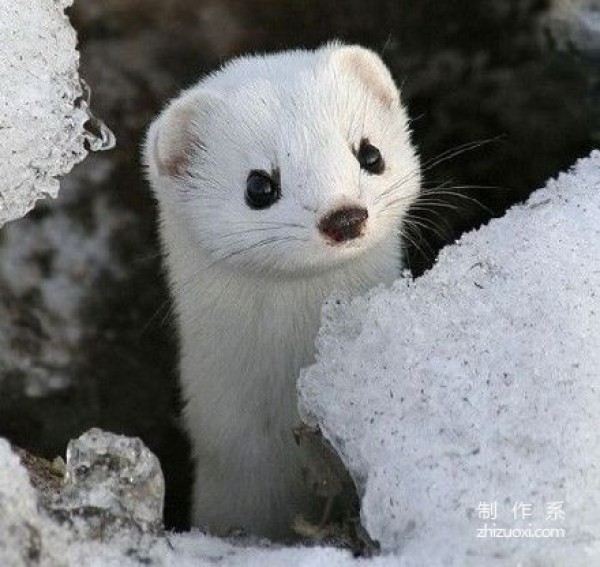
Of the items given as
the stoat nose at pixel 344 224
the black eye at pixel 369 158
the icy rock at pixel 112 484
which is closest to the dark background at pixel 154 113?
the black eye at pixel 369 158

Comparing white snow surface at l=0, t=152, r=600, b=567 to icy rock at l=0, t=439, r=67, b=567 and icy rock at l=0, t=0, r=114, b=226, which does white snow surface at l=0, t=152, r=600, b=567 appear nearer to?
icy rock at l=0, t=439, r=67, b=567

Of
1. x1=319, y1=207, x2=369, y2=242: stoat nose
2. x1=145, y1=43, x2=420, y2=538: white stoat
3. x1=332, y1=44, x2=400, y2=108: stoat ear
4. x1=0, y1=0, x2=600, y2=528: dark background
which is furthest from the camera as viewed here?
x1=0, y1=0, x2=600, y2=528: dark background

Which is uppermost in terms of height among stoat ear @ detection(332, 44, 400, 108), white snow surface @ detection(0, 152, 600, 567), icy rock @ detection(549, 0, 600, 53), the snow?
stoat ear @ detection(332, 44, 400, 108)

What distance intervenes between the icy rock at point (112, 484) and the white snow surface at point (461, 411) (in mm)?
46

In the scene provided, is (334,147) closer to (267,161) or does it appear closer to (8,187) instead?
(267,161)

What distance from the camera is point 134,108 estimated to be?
3.19 m

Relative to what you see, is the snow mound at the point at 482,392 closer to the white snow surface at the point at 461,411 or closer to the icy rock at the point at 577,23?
the white snow surface at the point at 461,411

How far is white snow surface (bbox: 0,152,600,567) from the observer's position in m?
1.50

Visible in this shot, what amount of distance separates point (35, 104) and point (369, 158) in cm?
78

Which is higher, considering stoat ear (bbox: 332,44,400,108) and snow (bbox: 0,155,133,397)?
stoat ear (bbox: 332,44,400,108)

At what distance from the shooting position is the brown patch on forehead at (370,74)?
2330mm

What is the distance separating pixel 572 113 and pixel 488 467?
1669 millimetres

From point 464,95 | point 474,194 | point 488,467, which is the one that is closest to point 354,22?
point 464,95

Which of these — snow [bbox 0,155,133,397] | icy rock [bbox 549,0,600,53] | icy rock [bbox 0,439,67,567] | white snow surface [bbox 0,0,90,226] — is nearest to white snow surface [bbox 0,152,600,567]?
icy rock [bbox 0,439,67,567]
